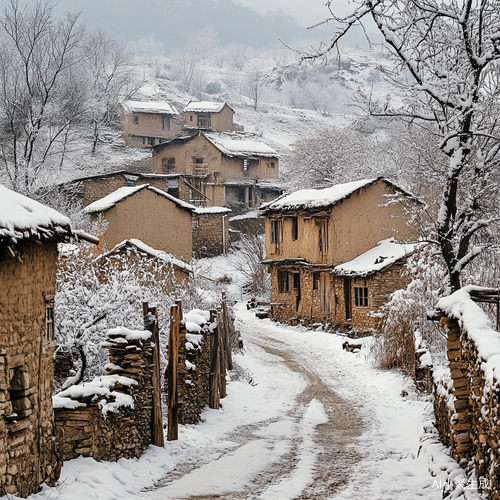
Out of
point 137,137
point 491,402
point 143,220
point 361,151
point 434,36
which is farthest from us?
point 137,137

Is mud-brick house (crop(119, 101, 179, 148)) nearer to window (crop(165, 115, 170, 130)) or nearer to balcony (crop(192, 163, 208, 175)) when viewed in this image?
window (crop(165, 115, 170, 130))

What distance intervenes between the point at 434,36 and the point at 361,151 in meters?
40.3

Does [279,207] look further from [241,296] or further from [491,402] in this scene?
[491,402]

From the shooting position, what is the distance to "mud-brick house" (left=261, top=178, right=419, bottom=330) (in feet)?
83.7

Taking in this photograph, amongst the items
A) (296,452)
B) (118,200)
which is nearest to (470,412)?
(296,452)

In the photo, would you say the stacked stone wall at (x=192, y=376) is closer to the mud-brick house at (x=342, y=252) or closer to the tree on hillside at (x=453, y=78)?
the tree on hillside at (x=453, y=78)

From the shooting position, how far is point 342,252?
28094 millimetres

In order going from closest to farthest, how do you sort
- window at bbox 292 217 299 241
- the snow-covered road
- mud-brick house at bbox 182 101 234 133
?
the snow-covered road, window at bbox 292 217 299 241, mud-brick house at bbox 182 101 234 133

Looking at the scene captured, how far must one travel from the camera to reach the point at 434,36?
32.6 ft

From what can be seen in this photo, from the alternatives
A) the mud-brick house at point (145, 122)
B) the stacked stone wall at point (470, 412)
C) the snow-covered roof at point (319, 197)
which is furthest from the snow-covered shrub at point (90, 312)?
the mud-brick house at point (145, 122)

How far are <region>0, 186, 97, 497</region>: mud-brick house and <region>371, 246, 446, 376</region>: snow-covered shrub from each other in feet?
31.4

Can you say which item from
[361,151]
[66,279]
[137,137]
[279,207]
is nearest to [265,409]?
[66,279]

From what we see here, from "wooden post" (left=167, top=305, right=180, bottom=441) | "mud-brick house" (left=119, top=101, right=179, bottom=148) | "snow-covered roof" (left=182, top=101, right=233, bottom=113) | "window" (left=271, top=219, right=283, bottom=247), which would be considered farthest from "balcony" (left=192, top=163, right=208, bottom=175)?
"wooden post" (left=167, top=305, right=180, bottom=441)

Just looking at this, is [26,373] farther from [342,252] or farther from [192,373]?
[342,252]
